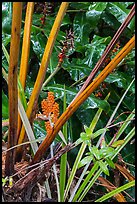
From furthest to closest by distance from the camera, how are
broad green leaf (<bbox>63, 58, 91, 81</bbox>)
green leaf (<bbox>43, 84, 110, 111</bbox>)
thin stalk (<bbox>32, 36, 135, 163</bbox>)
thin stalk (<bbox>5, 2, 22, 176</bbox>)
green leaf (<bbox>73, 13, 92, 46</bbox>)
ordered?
green leaf (<bbox>73, 13, 92, 46</bbox>) → broad green leaf (<bbox>63, 58, 91, 81</bbox>) → green leaf (<bbox>43, 84, 110, 111</bbox>) → thin stalk (<bbox>32, 36, 135, 163</bbox>) → thin stalk (<bbox>5, 2, 22, 176</bbox>)

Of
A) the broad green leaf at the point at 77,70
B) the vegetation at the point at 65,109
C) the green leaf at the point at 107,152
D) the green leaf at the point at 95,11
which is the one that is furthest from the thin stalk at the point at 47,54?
the green leaf at the point at 95,11

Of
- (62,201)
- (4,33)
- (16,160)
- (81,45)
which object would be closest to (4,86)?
(4,33)

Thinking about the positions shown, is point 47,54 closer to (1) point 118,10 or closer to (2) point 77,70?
(2) point 77,70

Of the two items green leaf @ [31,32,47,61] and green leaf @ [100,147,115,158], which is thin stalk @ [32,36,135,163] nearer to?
green leaf @ [100,147,115,158]

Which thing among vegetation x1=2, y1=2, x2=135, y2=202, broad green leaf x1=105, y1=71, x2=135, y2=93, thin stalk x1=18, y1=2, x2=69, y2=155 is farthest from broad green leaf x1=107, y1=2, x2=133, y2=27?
thin stalk x1=18, y1=2, x2=69, y2=155

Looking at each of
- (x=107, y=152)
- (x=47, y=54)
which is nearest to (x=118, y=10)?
(x=47, y=54)

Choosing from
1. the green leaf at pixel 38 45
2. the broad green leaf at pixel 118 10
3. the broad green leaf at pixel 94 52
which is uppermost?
the broad green leaf at pixel 118 10

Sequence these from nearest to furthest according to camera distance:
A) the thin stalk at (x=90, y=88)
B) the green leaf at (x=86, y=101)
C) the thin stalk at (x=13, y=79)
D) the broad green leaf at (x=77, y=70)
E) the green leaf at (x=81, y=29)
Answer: the thin stalk at (x=13, y=79) → the thin stalk at (x=90, y=88) → the green leaf at (x=86, y=101) → the broad green leaf at (x=77, y=70) → the green leaf at (x=81, y=29)

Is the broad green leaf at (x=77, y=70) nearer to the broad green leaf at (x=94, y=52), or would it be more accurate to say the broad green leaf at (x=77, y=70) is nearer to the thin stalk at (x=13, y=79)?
the broad green leaf at (x=94, y=52)

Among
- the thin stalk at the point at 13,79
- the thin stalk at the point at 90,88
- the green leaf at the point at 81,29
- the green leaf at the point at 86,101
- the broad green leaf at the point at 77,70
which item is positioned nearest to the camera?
the thin stalk at the point at 13,79
